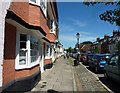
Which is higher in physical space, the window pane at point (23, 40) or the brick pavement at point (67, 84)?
the window pane at point (23, 40)

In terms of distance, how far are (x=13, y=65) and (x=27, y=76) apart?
2.72 feet

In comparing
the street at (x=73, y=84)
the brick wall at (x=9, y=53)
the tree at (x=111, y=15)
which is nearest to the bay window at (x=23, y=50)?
the brick wall at (x=9, y=53)

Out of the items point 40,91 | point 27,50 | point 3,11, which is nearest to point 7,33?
point 27,50

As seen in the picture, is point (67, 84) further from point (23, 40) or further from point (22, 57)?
point (23, 40)

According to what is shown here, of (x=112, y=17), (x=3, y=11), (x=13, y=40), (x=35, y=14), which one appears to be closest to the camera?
(x=3, y=11)

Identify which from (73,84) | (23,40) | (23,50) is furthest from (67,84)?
(23,40)

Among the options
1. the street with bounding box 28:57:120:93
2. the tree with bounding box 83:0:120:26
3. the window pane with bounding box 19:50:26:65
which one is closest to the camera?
the tree with bounding box 83:0:120:26

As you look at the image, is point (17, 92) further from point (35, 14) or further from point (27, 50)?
point (35, 14)

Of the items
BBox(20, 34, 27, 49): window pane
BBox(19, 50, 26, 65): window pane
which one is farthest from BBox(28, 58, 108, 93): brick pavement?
BBox(20, 34, 27, 49): window pane

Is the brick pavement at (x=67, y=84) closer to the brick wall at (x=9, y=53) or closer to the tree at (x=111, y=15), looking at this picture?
the brick wall at (x=9, y=53)

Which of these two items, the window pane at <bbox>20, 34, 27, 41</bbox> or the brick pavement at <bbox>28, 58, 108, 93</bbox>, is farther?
the brick pavement at <bbox>28, 58, 108, 93</bbox>

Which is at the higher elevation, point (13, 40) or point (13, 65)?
point (13, 40)

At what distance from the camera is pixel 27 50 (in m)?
5.20

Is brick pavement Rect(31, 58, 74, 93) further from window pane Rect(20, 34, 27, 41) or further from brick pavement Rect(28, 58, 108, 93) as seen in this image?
window pane Rect(20, 34, 27, 41)
